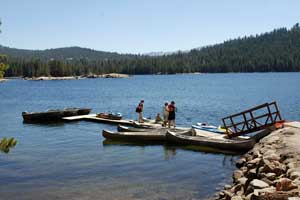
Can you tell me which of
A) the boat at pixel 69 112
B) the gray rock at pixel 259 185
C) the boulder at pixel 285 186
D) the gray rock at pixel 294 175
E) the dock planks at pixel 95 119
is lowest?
the dock planks at pixel 95 119

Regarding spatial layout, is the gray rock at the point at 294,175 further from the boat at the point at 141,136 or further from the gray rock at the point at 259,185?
the boat at the point at 141,136

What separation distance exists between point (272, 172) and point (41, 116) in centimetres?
2914

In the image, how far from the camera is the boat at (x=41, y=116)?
4059 centimetres

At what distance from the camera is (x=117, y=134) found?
28875mm

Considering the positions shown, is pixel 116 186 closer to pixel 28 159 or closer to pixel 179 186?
pixel 179 186

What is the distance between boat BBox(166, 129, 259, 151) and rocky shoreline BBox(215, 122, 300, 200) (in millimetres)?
1306

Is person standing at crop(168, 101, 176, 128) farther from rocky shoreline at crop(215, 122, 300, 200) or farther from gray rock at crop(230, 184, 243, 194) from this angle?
gray rock at crop(230, 184, 243, 194)

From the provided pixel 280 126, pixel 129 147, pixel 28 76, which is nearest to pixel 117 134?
pixel 129 147

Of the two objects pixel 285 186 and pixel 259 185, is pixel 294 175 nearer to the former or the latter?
pixel 259 185

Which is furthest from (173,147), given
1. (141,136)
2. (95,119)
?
(95,119)

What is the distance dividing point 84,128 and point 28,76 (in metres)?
170

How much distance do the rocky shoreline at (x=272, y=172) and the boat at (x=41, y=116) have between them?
23.1 m

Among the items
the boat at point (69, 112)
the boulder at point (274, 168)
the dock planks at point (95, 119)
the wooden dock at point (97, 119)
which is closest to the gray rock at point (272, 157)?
the boulder at point (274, 168)

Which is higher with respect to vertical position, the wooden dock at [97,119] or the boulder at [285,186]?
the boulder at [285,186]
